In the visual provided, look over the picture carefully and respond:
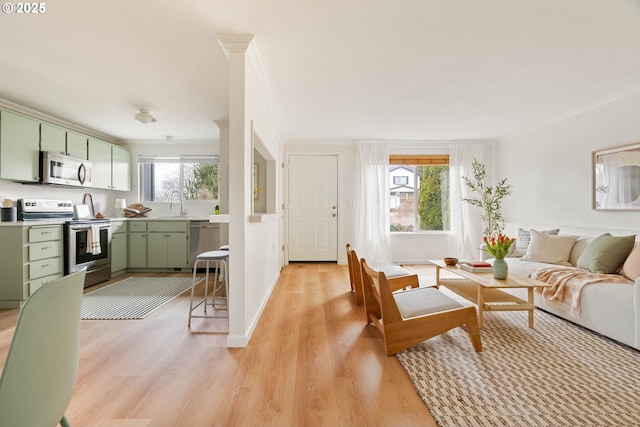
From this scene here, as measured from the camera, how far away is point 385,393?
171 cm

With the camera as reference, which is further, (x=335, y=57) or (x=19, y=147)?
(x=19, y=147)

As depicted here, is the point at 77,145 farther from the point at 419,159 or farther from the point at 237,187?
the point at 419,159

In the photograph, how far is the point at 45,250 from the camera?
11.4 ft

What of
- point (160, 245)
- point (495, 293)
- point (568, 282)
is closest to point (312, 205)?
point (160, 245)

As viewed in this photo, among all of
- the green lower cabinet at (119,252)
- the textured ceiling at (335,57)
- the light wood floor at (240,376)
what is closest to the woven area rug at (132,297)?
the light wood floor at (240,376)

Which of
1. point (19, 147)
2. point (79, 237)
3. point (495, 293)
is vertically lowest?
point (495, 293)

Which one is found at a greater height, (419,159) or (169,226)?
(419,159)

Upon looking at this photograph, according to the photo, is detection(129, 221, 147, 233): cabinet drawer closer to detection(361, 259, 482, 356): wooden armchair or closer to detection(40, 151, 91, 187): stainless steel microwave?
detection(40, 151, 91, 187): stainless steel microwave

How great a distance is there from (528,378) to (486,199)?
4.09 m

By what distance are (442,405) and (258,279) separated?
1.88m

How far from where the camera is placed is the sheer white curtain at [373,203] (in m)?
5.68

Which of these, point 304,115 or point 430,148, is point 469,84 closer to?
point 304,115

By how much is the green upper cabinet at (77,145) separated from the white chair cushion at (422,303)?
4.72 meters

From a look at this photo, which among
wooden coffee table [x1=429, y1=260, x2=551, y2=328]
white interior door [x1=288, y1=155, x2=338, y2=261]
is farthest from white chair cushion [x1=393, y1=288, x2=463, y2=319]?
white interior door [x1=288, y1=155, x2=338, y2=261]
